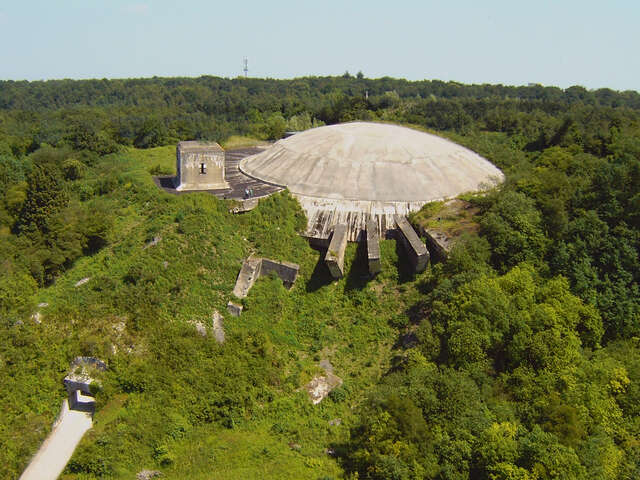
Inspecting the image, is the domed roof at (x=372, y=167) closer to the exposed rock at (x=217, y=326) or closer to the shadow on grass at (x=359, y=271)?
the shadow on grass at (x=359, y=271)

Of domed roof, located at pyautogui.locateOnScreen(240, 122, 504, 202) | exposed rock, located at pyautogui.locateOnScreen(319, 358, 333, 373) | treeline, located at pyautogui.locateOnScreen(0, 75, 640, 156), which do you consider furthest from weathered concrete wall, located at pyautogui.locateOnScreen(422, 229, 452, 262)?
treeline, located at pyautogui.locateOnScreen(0, 75, 640, 156)

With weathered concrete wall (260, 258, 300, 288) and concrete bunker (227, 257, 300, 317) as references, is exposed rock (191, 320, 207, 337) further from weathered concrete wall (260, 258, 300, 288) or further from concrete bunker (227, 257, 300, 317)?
weathered concrete wall (260, 258, 300, 288)

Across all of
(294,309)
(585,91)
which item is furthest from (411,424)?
(585,91)

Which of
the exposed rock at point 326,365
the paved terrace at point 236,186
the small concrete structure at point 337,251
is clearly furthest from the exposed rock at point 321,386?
the paved terrace at point 236,186

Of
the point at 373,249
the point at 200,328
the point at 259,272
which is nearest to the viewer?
the point at 200,328

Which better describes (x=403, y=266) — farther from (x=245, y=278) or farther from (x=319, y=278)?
(x=245, y=278)

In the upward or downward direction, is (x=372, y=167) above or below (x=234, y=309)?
above

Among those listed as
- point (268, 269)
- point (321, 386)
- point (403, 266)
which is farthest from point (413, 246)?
point (321, 386)

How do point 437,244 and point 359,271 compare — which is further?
point 359,271
